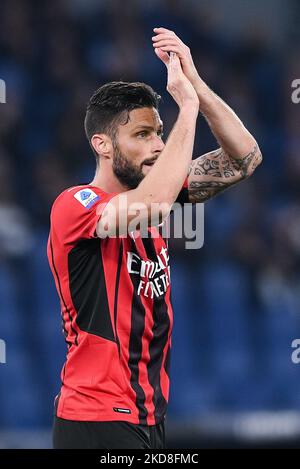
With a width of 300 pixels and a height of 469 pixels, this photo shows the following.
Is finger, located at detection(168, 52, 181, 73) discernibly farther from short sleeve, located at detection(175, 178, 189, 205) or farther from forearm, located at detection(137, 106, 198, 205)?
short sleeve, located at detection(175, 178, 189, 205)

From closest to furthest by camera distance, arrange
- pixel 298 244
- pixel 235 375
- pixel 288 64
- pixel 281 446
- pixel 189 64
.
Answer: pixel 189 64
pixel 281 446
pixel 235 375
pixel 298 244
pixel 288 64

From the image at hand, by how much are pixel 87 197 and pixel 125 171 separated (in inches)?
8.8

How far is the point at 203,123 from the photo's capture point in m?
9.37

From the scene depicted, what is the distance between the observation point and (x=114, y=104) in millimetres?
3834

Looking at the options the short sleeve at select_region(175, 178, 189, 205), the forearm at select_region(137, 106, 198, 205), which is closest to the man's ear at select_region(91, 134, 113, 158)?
the forearm at select_region(137, 106, 198, 205)

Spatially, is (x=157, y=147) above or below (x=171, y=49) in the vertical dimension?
below

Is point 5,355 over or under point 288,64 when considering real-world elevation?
under

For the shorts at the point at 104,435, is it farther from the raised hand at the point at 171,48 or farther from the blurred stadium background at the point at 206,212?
the blurred stadium background at the point at 206,212

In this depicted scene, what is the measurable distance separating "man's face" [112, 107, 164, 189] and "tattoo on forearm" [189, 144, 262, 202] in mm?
410

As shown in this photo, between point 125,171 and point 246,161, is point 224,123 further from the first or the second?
point 125,171

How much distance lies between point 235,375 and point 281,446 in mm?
854

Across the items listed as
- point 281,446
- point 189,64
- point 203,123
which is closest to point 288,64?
point 203,123

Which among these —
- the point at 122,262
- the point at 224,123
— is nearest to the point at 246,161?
the point at 224,123

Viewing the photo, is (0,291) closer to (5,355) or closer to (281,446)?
(5,355)
